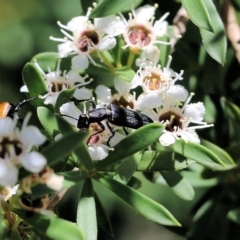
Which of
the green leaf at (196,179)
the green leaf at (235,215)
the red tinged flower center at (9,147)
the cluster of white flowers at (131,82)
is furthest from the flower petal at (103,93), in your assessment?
the green leaf at (235,215)

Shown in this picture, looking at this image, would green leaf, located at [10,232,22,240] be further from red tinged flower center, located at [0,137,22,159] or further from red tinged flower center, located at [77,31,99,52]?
red tinged flower center, located at [77,31,99,52]

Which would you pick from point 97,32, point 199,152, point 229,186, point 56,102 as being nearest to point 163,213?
point 199,152

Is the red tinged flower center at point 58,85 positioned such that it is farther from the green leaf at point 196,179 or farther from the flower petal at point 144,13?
the green leaf at point 196,179

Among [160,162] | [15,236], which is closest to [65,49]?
[160,162]

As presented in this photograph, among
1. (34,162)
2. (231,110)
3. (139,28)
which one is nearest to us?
(34,162)

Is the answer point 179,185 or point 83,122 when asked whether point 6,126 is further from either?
point 179,185

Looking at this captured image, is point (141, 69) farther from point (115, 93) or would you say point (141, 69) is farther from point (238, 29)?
point (238, 29)

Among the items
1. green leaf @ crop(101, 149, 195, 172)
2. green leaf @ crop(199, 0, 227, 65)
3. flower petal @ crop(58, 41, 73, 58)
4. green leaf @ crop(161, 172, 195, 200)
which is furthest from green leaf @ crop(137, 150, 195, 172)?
flower petal @ crop(58, 41, 73, 58)
